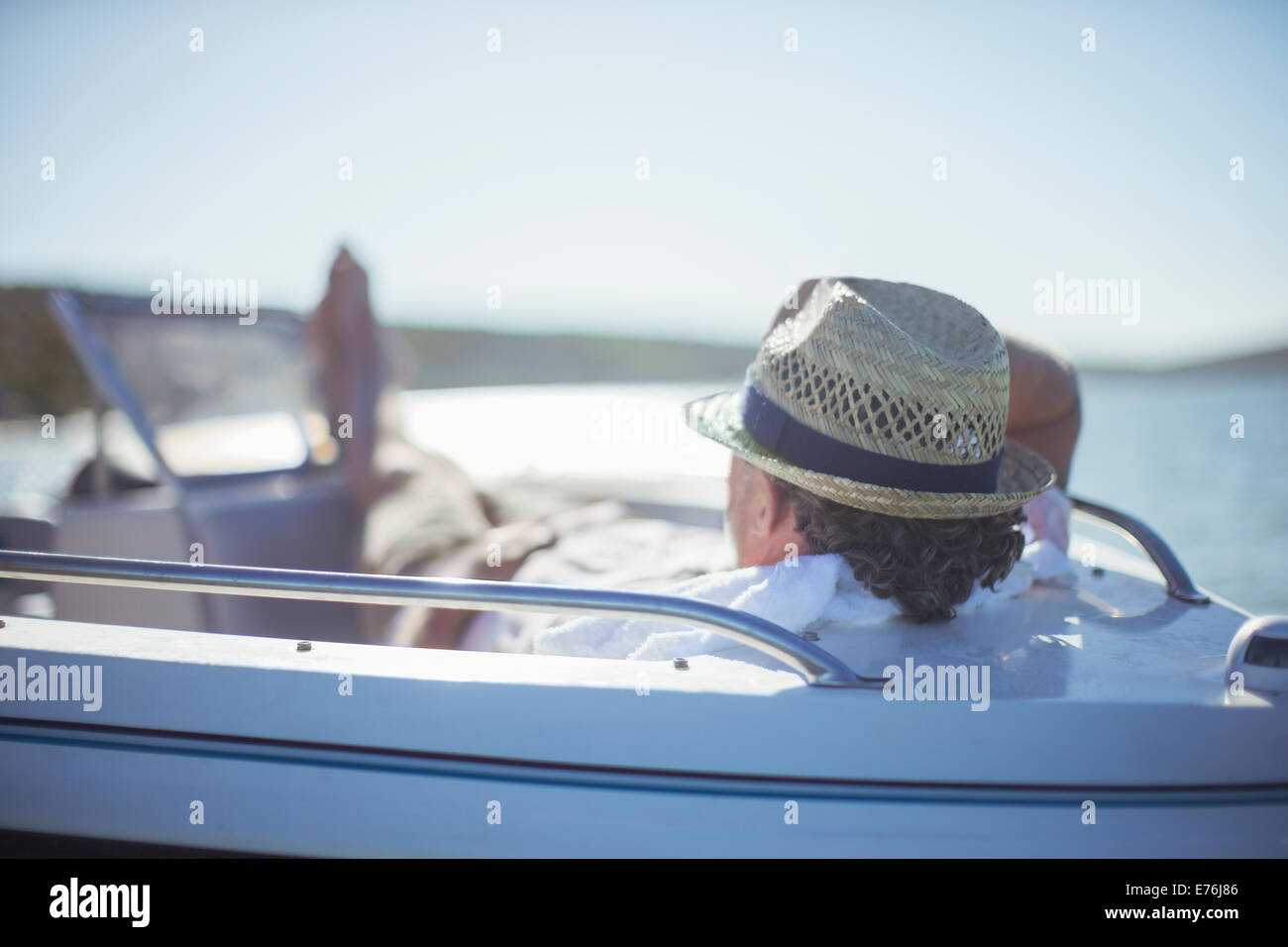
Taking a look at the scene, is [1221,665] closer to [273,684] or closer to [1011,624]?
[1011,624]

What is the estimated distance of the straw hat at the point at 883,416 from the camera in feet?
4.71

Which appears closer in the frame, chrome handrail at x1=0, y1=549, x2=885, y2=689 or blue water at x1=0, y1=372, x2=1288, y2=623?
chrome handrail at x1=0, y1=549, x2=885, y2=689

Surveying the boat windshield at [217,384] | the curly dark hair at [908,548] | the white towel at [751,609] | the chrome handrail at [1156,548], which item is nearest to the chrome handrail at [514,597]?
the white towel at [751,609]

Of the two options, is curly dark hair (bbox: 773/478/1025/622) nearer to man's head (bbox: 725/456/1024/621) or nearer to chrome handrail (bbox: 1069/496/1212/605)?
man's head (bbox: 725/456/1024/621)

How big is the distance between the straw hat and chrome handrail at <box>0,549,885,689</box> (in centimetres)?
32

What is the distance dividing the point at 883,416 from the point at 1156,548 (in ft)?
3.35

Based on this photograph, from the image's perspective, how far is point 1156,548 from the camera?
200 centimetres

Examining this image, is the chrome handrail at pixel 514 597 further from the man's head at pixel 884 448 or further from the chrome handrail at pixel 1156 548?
the chrome handrail at pixel 1156 548

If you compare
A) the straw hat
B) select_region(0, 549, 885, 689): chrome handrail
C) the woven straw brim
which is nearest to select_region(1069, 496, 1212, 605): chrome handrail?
the woven straw brim

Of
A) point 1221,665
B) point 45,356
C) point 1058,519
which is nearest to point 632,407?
point 1058,519

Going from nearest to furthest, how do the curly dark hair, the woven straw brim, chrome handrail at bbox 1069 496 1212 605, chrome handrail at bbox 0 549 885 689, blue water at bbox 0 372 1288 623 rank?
chrome handrail at bbox 0 549 885 689
the woven straw brim
the curly dark hair
chrome handrail at bbox 1069 496 1212 605
blue water at bbox 0 372 1288 623

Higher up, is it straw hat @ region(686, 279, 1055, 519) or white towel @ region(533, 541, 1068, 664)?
straw hat @ region(686, 279, 1055, 519)

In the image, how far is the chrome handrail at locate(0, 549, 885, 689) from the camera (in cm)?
125
